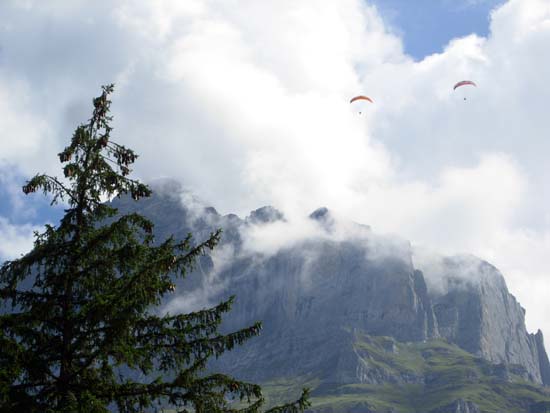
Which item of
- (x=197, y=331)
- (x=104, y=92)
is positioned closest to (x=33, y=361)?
(x=197, y=331)

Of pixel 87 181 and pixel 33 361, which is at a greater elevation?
pixel 87 181

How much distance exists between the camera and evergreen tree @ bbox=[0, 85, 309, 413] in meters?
19.5

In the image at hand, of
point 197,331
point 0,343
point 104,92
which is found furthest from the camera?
point 104,92

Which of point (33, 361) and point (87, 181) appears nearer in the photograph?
point (33, 361)

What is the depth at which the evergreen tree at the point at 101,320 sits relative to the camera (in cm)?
1950

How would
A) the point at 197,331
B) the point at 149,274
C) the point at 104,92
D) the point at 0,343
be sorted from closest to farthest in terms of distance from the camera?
the point at 0,343 < the point at 149,274 < the point at 197,331 < the point at 104,92

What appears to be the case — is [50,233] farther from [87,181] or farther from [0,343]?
[0,343]

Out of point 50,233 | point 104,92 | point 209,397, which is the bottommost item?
point 209,397

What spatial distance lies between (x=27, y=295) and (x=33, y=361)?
2.19 metres

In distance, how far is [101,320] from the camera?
65.2 ft

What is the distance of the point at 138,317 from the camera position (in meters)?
20.3

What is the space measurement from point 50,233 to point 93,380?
4.69 m

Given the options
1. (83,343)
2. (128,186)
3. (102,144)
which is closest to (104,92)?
(102,144)

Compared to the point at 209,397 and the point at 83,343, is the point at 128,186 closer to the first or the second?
the point at 83,343
